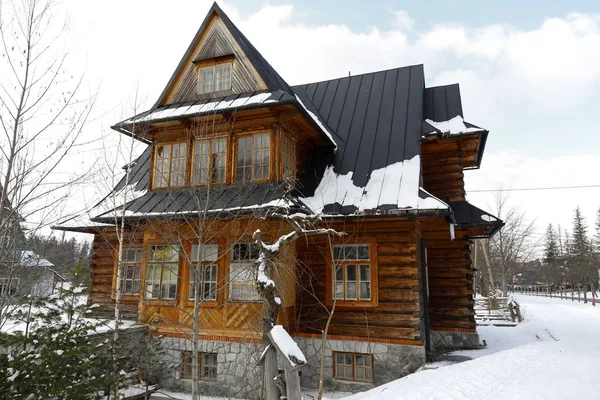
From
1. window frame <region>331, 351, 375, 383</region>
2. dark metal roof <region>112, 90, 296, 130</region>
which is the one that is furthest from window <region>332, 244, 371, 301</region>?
dark metal roof <region>112, 90, 296, 130</region>

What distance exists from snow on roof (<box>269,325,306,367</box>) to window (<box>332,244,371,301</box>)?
4970 mm

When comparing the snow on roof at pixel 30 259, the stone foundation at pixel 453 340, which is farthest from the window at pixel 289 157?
the stone foundation at pixel 453 340

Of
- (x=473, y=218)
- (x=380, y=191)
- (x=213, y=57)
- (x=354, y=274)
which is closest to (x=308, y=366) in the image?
(x=354, y=274)

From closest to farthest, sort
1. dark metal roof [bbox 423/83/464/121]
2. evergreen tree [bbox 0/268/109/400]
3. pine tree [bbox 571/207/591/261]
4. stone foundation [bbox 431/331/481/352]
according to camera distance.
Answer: evergreen tree [bbox 0/268/109/400], stone foundation [bbox 431/331/481/352], dark metal roof [bbox 423/83/464/121], pine tree [bbox 571/207/591/261]

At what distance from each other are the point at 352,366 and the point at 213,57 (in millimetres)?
9931

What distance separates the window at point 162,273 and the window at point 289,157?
396cm

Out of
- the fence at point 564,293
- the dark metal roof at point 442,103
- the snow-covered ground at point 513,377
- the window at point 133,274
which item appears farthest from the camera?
the fence at point 564,293

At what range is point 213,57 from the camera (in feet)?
39.9

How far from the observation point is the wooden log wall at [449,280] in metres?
13.1

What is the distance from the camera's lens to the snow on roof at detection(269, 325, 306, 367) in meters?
5.53

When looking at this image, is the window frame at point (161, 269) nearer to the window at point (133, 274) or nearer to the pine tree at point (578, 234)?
the window at point (133, 274)

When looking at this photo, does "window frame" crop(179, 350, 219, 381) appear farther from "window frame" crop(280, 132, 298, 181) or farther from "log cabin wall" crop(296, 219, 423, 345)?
"window frame" crop(280, 132, 298, 181)

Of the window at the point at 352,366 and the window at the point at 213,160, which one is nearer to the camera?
the window at the point at 352,366

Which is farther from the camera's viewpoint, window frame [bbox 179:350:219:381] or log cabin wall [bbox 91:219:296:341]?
window frame [bbox 179:350:219:381]
